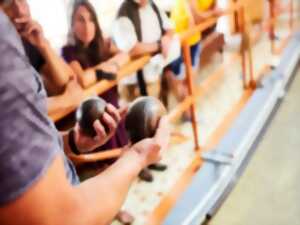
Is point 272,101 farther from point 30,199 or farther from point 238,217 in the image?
point 30,199

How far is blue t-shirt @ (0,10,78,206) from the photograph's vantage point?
576 millimetres

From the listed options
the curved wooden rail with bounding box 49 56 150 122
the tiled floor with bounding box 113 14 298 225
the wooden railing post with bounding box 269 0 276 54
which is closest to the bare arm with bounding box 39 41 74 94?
the curved wooden rail with bounding box 49 56 150 122

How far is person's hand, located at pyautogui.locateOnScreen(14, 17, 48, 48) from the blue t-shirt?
0.83m

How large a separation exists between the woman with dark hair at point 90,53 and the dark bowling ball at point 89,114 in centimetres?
27

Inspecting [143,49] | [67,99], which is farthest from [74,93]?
[143,49]

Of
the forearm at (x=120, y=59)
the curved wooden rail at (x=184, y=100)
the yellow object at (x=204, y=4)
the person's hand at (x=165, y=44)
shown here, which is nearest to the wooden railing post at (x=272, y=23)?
the curved wooden rail at (x=184, y=100)

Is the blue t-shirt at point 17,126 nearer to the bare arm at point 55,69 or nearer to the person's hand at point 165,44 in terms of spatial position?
the bare arm at point 55,69

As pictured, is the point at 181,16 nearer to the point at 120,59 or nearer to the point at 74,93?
the point at 120,59

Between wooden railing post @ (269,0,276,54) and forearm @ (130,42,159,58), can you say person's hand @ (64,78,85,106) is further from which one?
wooden railing post @ (269,0,276,54)

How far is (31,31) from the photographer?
1.44 meters

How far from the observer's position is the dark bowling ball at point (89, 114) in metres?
1.39

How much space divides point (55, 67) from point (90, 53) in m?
0.29

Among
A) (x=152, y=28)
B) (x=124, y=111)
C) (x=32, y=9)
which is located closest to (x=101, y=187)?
(x=124, y=111)

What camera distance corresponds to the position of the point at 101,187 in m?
0.80
